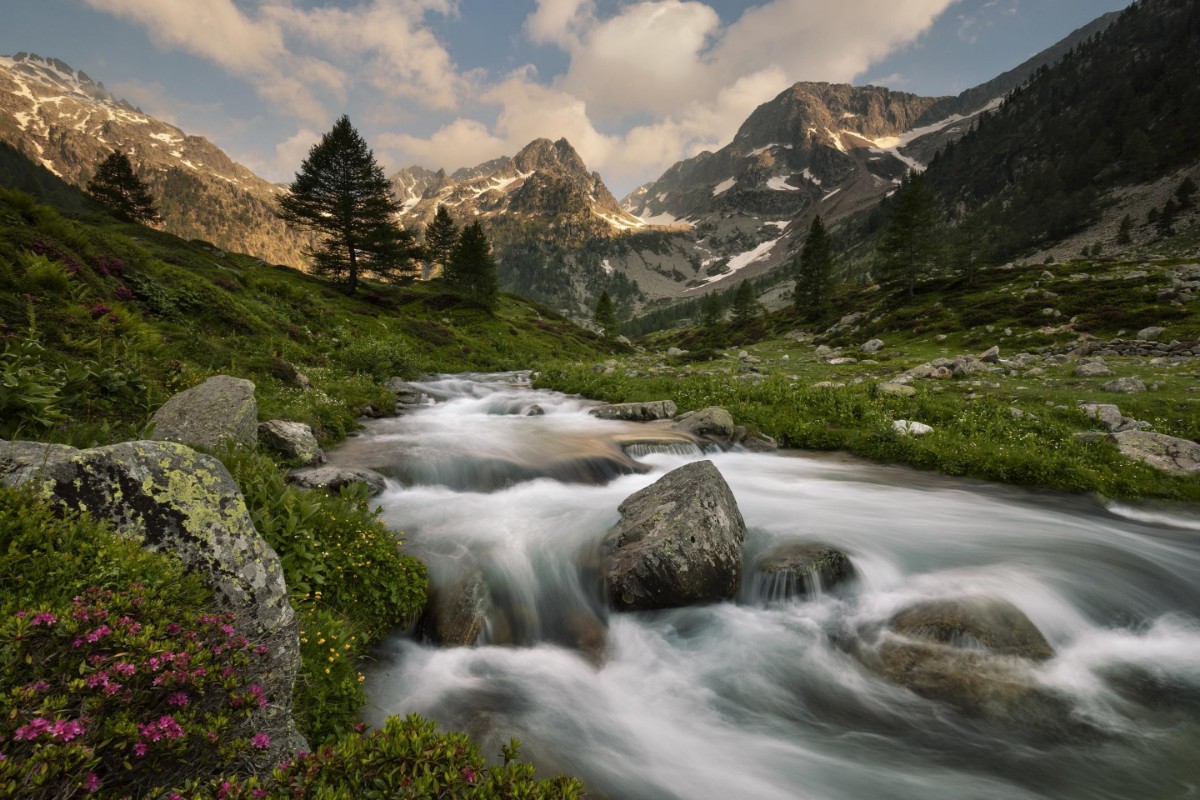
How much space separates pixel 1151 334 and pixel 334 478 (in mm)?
48614

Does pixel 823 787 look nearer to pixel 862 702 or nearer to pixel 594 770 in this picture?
pixel 862 702

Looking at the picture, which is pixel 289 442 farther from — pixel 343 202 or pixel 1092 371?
pixel 343 202

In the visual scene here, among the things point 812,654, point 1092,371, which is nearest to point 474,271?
point 1092,371

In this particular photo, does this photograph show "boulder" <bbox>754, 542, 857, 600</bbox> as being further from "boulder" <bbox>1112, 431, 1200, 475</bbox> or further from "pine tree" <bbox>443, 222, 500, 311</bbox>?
"pine tree" <bbox>443, 222, 500, 311</bbox>

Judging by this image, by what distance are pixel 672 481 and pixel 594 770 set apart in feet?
17.2

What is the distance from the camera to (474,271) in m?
60.8

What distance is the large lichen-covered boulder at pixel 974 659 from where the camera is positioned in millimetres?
6117

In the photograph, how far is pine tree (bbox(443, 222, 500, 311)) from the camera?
60.6 metres

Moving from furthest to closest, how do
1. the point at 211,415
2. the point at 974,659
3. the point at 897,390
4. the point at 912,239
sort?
the point at 912,239
the point at 897,390
the point at 211,415
the point at 974,659

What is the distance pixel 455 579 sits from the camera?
8.01 meters

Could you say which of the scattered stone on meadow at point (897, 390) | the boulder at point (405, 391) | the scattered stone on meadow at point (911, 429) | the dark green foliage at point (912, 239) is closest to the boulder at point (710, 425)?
the scattered stone on meadow at point (911, 429)

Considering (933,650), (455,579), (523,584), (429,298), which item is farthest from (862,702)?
(429,298)

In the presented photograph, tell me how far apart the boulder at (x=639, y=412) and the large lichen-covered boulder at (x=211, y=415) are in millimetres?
12705

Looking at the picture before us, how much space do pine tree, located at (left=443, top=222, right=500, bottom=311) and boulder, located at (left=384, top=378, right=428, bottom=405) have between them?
37.3 m
